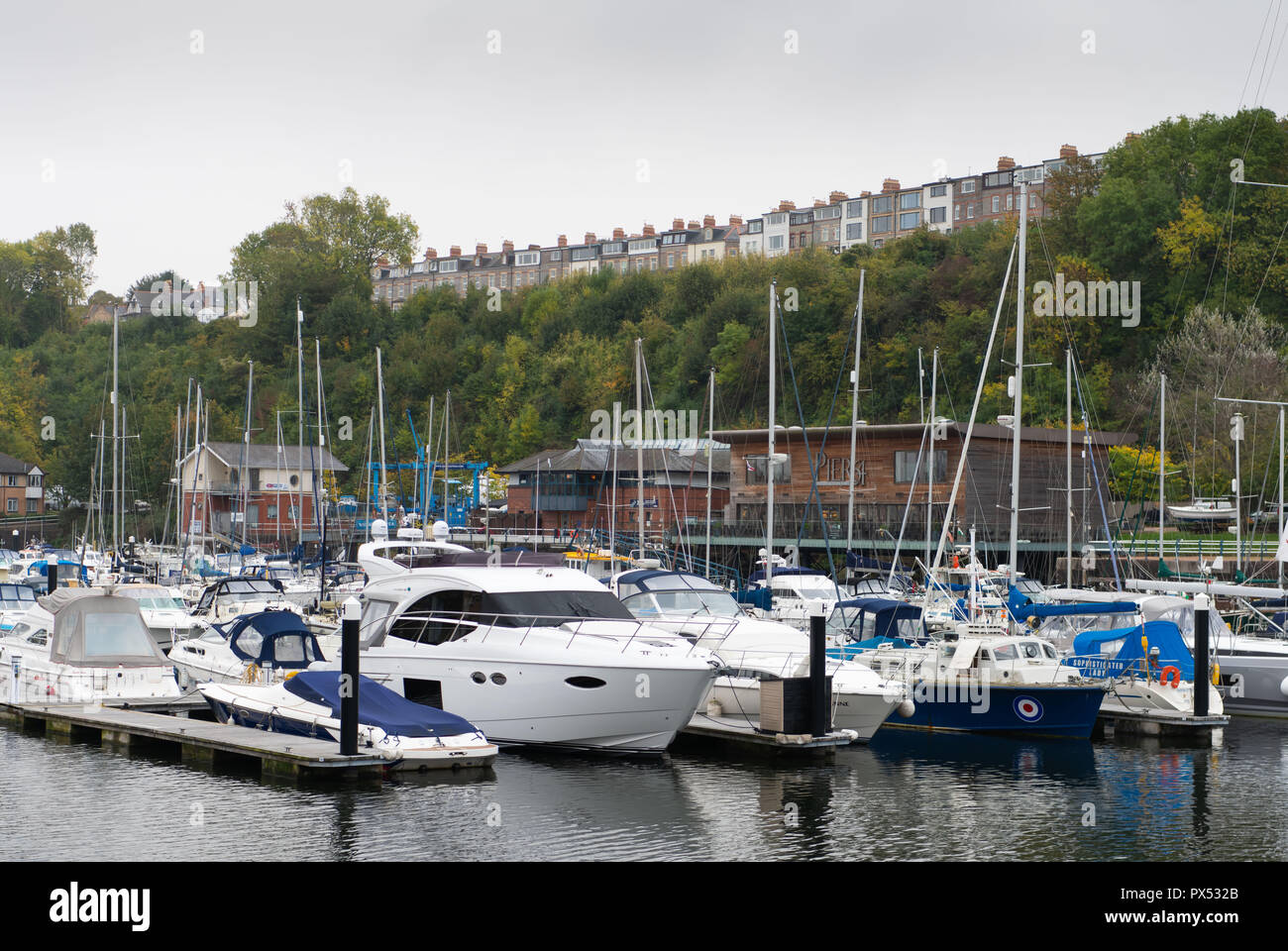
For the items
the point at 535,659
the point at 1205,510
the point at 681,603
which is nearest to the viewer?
the point at 535,659

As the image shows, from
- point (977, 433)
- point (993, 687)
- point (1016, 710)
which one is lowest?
point (1016, 710)

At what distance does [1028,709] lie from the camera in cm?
2639

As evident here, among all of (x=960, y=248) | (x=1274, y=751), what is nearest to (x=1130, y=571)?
(x=1274, y=751)

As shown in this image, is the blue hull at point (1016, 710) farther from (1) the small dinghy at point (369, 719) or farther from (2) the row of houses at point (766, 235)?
(2) the row of houses at point (766, 235)

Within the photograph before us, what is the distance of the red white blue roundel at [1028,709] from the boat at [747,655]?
2338 millimetres

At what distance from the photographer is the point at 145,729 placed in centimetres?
2350

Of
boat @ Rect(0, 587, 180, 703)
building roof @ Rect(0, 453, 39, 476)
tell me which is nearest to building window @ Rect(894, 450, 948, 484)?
boat @ Rect(0, 587, 180, 703)

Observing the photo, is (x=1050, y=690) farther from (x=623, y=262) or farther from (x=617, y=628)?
(x=623, y=262)

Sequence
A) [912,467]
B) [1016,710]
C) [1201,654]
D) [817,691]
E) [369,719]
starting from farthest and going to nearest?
[912,467], [1016,710], [1201,654], [817,691], [369,719]

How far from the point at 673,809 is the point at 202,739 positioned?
7792 millimetres

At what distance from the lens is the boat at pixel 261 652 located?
2684cm

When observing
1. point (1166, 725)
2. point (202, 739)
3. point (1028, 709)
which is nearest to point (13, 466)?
point (202, 739)

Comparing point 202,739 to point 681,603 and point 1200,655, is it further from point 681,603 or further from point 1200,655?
point 1200,655

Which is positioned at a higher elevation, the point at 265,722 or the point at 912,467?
the point at 912,467
